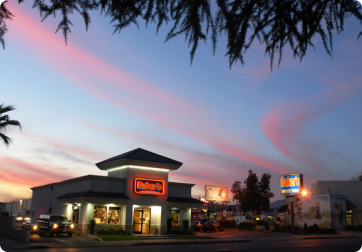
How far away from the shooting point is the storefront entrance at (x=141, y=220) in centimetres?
3428

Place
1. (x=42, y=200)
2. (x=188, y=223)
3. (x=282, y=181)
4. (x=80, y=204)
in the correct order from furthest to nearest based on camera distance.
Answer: (x=282, y=181), (x=42, y=200), (x=188, y=223), (x=80, y=204)

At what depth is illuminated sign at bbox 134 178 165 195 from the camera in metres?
34.2

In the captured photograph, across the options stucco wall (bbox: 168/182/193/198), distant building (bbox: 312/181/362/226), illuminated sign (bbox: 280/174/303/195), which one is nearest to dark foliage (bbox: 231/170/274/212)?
distant building (bbox: 312/181/362/226)

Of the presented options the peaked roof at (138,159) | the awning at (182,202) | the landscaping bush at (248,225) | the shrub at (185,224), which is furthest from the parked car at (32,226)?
the landscaping bush at (248,225)

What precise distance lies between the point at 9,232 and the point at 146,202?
41.2 feet

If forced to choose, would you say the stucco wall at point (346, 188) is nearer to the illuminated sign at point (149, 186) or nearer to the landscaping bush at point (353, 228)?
the landscaping bush at point (353, 228)

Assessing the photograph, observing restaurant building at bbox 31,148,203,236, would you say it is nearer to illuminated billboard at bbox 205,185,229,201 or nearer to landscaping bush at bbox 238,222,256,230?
illuminated billboard at bbox 205,185,229,201

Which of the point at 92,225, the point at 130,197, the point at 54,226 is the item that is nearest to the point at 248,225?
the point at 130,197

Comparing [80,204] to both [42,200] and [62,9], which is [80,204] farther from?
[62,9]

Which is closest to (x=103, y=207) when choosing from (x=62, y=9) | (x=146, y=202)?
(x=146, y=202)

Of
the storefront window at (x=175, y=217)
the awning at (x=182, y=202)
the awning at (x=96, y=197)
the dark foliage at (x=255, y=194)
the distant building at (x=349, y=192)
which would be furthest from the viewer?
the dark foliage at (x=255, y=194)

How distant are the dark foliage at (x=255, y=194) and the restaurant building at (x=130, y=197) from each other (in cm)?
5931

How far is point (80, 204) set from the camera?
3278cm

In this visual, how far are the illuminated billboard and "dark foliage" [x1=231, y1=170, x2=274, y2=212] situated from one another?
35780 mm
